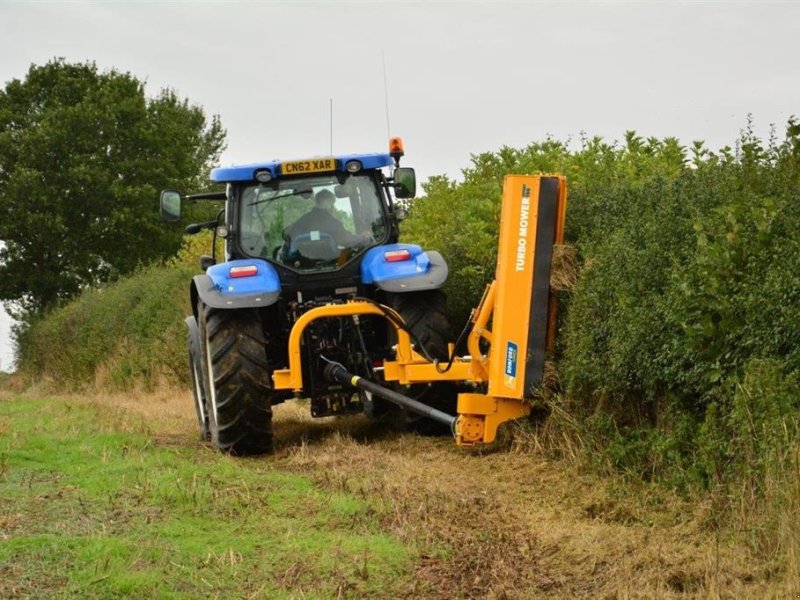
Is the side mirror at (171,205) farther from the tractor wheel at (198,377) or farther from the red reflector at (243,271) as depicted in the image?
the tractor wheel at (198,377)

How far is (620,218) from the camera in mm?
8898

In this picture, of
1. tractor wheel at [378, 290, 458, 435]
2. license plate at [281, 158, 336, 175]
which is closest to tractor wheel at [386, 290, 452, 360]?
tractor wheel at [378, 290, 458, 435]

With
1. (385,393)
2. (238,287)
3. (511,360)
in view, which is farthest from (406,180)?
(511,360)

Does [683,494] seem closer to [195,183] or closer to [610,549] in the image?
[610,549]

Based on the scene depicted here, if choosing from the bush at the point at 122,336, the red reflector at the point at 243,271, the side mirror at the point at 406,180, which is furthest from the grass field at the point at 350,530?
the bush at the point at 122,336

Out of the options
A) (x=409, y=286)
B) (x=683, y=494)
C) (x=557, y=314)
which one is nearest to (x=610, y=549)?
(x=683, y=494)

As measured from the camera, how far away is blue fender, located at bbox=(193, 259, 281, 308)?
9.95 m

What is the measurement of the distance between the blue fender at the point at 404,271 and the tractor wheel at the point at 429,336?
201 mm

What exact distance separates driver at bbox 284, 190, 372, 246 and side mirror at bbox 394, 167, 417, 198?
0.49 m

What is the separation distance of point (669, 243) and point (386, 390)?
104 inches

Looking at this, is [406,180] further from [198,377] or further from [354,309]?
[198,377]

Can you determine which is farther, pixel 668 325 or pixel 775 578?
pixel 668 325

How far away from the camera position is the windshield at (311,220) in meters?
10.8

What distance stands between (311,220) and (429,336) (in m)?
1.45
